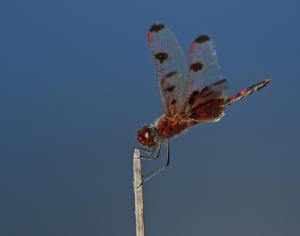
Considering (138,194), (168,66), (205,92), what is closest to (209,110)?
(205,92)

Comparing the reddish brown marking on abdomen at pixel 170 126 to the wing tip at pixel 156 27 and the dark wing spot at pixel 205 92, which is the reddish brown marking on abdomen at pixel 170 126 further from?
the wing tip at pixel 156 27

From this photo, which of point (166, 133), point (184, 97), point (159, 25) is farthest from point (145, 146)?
point (159, 25)

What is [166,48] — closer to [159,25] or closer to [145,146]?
[159,25]

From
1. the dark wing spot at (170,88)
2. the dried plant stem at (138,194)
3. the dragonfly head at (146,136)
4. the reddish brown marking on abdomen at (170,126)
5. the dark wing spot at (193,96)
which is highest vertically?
the dark wing spot at (170,88)

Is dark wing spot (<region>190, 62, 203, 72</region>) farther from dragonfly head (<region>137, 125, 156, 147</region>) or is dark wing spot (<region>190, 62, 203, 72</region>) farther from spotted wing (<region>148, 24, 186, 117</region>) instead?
dragonfly head (<region>137, 125, 156, 147</region>)

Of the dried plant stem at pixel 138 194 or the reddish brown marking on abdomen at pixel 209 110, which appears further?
the reddish brown marking on abdomen at pixel 209 110

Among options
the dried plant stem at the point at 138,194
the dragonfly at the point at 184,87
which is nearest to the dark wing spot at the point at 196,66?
the dragonfly at the point at 184,87

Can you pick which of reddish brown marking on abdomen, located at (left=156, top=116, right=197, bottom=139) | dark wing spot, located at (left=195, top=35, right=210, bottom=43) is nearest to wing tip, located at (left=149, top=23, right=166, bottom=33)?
dark wing spot, located at (left=195, top=35, right=210, bottom=43)
